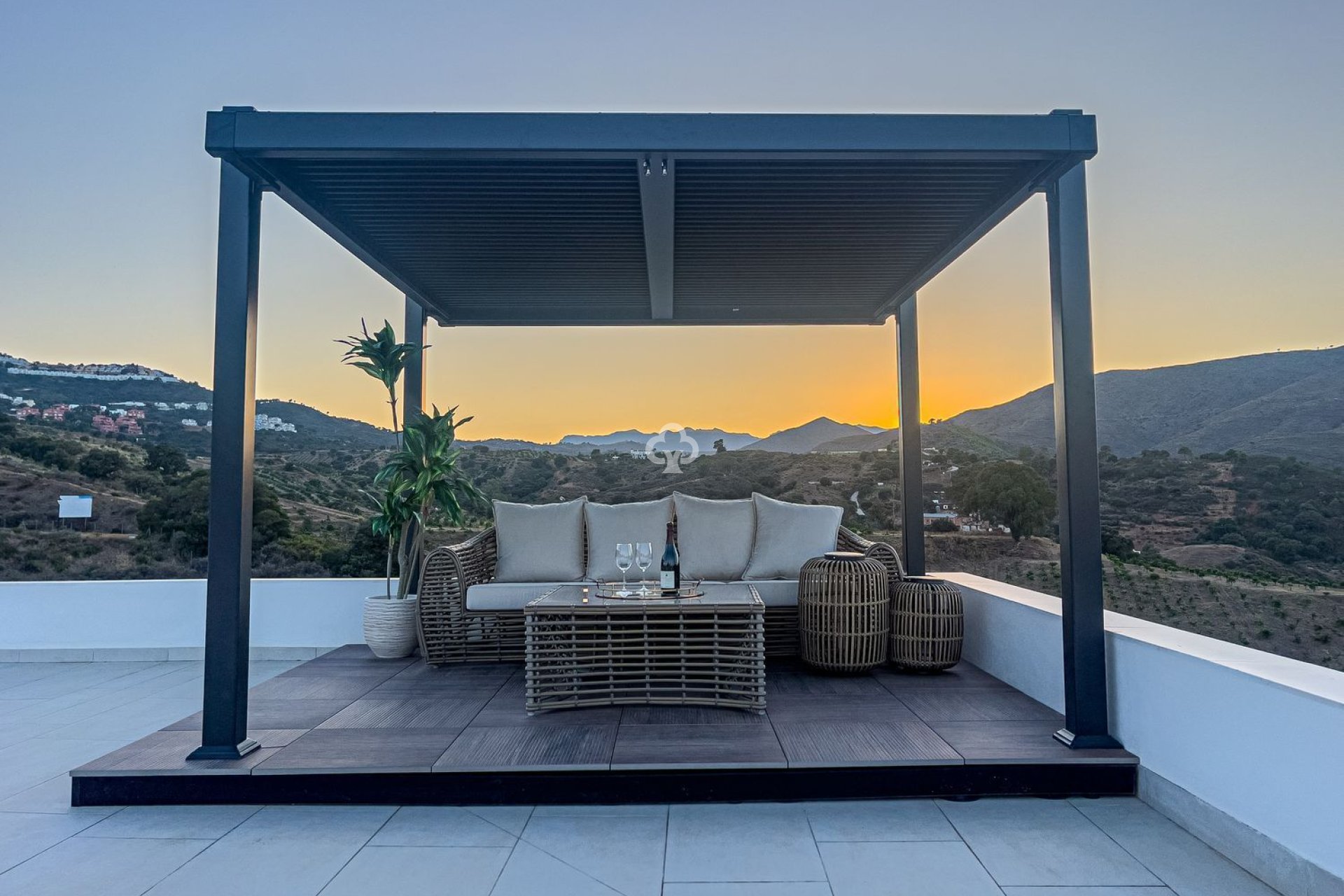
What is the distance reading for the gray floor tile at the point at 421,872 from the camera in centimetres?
222

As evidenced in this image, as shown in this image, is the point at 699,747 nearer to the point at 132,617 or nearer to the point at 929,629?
the point at 929,629

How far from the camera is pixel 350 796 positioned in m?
2.86

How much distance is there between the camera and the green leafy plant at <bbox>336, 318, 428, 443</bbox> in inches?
203

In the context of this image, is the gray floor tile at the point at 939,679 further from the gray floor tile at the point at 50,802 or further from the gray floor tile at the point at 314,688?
the gray floor tile at the point at 50,802

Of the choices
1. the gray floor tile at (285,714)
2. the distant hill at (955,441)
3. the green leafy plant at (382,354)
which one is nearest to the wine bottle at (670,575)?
the gray floor tile at (285,714)

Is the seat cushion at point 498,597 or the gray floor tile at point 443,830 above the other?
the seat cushion at point 498,597

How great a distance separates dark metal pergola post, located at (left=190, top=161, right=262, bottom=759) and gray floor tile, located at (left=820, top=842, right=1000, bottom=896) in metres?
2.27

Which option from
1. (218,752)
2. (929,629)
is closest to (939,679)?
(929,629)

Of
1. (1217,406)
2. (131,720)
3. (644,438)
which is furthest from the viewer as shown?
(1217,406)

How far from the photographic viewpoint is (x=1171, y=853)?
241 centimetres

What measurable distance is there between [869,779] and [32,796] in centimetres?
322

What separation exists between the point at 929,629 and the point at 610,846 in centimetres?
244

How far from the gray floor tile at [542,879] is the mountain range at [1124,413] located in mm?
7015

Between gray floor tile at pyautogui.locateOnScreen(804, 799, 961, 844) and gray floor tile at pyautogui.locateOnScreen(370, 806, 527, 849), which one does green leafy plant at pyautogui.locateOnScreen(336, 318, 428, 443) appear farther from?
gray floor tile at pyautogui.locateOnScreen(804, 799, 961, 844)
